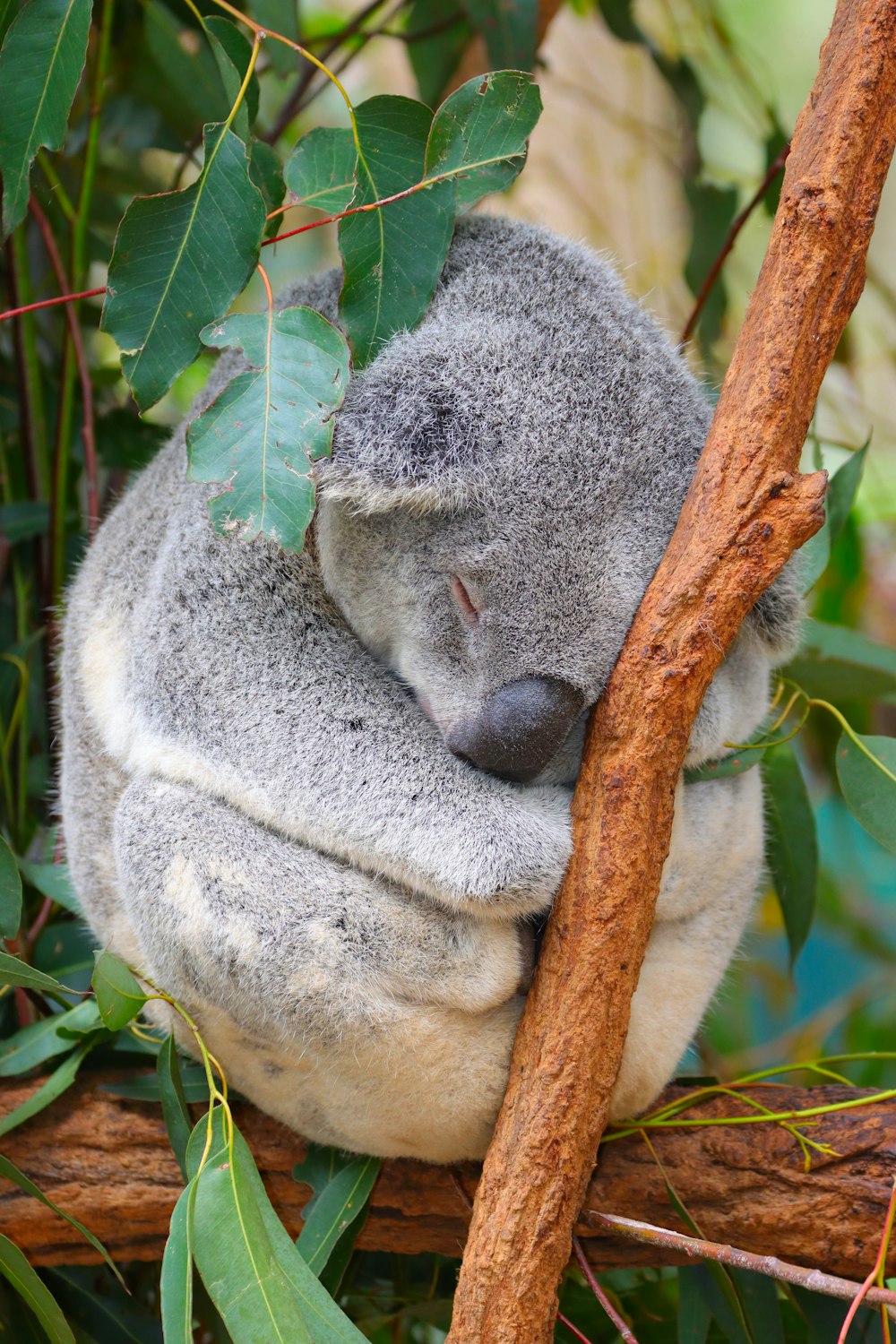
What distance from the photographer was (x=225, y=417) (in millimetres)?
1689

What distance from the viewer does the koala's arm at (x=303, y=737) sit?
5.67 ft

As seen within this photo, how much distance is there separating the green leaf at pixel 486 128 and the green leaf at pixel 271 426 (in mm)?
369

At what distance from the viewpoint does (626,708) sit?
166cm

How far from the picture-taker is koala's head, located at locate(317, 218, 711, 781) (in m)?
1.73

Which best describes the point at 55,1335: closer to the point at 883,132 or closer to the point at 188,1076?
the point at 188,1076

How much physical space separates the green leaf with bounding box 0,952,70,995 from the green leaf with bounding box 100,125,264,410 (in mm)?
920

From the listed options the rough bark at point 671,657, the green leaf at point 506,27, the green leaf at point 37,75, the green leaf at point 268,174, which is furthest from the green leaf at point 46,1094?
the green leaf at point 506,27

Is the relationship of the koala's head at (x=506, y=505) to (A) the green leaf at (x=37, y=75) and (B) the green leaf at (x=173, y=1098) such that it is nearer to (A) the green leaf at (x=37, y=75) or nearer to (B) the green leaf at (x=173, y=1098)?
(A) the green leaf at (x=37, y=75)

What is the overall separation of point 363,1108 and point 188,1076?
1.61ft

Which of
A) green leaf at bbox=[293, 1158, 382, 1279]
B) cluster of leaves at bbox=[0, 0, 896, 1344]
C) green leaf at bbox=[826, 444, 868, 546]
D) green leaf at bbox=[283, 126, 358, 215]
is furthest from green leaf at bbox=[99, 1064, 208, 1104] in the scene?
green leaf at bbox=[826, 444, 868, 546]

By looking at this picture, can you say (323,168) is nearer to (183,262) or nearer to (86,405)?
(183,262)

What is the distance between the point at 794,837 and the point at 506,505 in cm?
134

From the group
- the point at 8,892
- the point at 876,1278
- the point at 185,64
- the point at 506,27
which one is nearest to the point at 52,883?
the point at 8,892

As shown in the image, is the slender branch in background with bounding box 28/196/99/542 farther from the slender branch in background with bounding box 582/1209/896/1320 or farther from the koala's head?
the slender branch in background with bounding box 582/1209/896/1320
